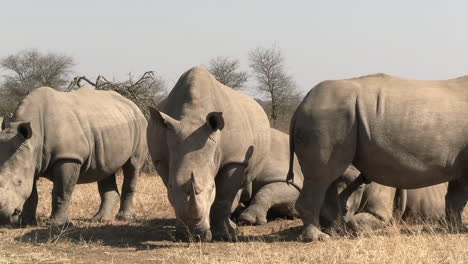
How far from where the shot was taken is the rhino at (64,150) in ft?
27.8

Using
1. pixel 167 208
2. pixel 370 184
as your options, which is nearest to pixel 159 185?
pixel 167 208

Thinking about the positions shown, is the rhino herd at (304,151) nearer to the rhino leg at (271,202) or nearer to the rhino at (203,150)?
the rhino at (203,150)

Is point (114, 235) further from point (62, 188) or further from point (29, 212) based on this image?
point (29, 212)

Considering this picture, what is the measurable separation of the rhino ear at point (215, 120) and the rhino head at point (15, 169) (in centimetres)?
250

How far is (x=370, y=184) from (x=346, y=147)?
1549mm

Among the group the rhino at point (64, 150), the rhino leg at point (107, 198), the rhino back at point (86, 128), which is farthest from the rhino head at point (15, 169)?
the rhino leg at point (107, 198)

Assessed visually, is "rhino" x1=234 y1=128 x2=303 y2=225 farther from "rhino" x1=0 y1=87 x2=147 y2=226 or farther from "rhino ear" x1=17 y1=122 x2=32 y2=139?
"rhino ear" x1=17 y1=122 x2=32 y2=139

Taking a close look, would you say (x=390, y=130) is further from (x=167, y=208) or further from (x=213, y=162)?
(x=167, y=208)

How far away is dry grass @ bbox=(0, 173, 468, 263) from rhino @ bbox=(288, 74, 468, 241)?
23.6 inches

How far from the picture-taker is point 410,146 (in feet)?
25.4

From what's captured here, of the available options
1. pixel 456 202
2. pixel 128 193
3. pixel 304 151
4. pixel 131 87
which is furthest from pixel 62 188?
Result: pixel 131 87

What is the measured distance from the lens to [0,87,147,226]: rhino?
8469 millimetres

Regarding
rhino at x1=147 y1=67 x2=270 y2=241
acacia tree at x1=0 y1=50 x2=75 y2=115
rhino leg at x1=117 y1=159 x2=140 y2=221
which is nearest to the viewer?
rhino at x1=147 y1=67 x2=270 y2=241

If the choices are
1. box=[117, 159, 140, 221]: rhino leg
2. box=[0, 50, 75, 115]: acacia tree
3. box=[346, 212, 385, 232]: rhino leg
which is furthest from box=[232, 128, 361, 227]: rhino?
box=[0, 50, 75, 115]: acacia tree
